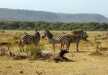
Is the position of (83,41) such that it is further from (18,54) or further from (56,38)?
(18,54)

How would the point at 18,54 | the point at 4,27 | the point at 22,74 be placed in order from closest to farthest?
the point at 22,74, the point at 18,54, the point at 4,27

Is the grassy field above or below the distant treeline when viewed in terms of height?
above

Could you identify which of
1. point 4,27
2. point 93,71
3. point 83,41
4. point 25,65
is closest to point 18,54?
point 25,65

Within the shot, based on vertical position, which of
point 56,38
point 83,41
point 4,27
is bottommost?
point 4,27

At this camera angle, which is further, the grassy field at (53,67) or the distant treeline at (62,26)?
the distant treeline at (62,26)

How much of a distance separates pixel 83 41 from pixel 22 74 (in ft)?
65.7

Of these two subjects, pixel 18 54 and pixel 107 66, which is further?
pixel 18 54

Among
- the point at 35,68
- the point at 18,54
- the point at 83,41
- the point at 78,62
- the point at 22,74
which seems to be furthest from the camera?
the point at 83,41

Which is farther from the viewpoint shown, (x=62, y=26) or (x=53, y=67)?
(x=62, y=26)

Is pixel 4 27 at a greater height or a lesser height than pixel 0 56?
lesser

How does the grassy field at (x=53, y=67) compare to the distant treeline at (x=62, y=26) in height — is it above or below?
above

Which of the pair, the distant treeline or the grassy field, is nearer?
the grassy field

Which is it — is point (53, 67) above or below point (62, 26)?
above

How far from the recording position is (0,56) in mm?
21516
